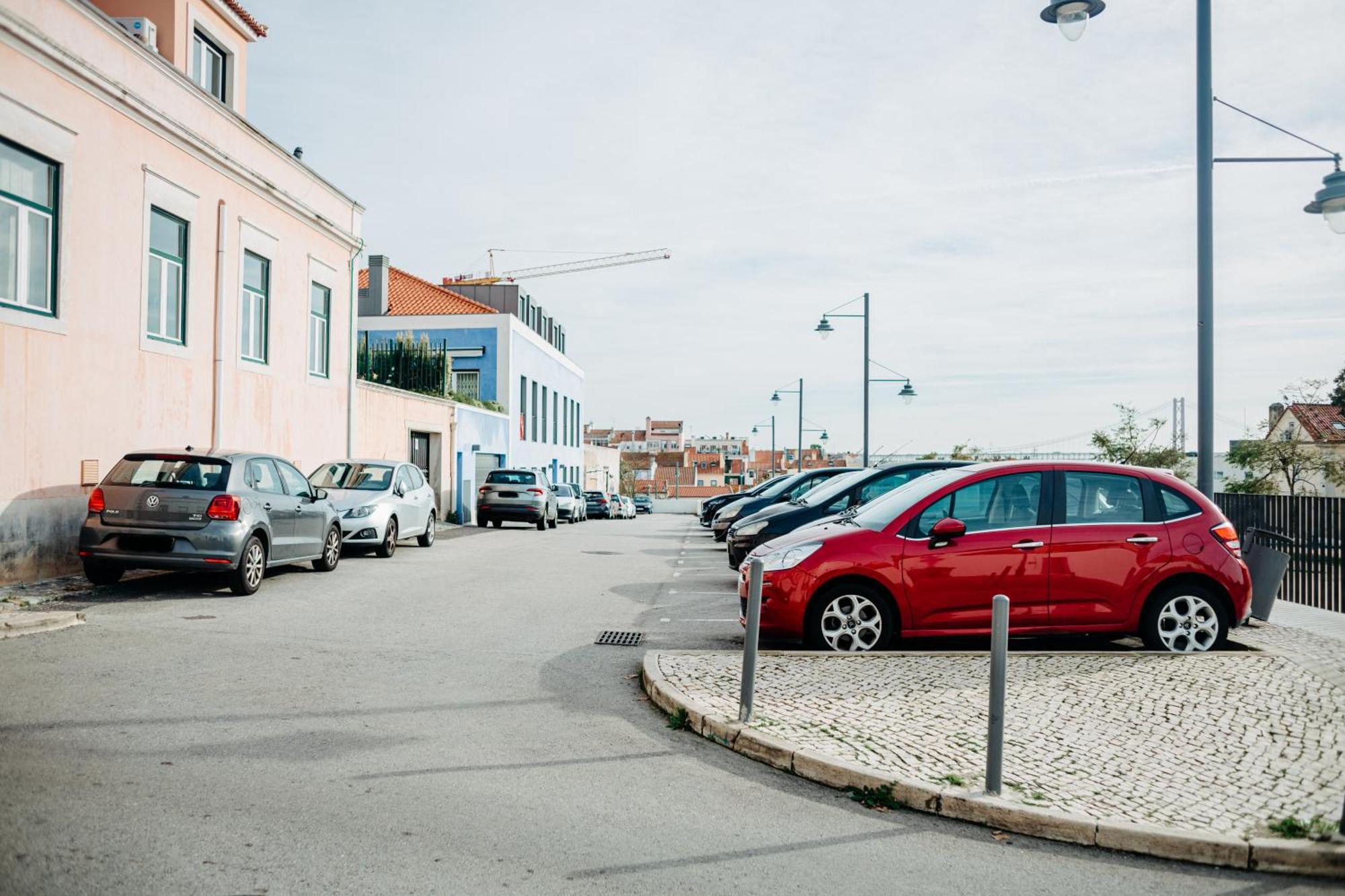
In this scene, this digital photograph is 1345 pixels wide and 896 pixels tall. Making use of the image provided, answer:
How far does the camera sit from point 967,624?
835cm

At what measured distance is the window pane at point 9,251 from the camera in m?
11.8

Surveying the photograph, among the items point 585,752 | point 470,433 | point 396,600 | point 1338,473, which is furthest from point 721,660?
point 1338,473

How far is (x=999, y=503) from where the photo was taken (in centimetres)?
854

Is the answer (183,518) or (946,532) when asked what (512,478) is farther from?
(946,532)

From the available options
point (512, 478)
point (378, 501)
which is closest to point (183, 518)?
point (378, 501)

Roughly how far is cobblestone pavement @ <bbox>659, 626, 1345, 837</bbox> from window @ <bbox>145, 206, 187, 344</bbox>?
1097 centimetres

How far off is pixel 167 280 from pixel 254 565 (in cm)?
623

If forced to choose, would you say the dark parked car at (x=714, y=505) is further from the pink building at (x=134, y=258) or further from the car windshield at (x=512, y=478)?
the pink building at (x=134, y=258)

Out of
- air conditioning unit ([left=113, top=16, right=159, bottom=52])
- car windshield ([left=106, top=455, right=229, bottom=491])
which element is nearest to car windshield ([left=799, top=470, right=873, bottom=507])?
car windshield ([left=106, top=455, right=229, bottom=491])

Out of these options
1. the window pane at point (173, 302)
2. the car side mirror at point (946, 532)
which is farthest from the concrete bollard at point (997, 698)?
the window pane at point (173, 302)

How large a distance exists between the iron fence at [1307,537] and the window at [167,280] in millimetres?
14922

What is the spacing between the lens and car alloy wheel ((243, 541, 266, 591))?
37.7 ft

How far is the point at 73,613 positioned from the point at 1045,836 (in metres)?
8.47

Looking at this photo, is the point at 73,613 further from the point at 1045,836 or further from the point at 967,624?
the point at 1045,836
